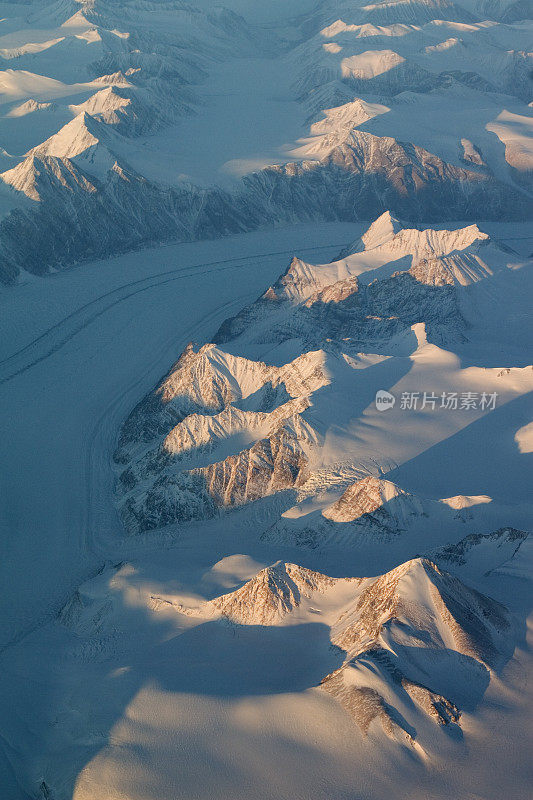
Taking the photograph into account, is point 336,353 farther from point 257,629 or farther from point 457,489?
point 257,629

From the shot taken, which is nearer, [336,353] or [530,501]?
[530,501]

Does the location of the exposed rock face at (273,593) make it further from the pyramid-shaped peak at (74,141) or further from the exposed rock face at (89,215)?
the pyramid-shaped peak at (74,141)

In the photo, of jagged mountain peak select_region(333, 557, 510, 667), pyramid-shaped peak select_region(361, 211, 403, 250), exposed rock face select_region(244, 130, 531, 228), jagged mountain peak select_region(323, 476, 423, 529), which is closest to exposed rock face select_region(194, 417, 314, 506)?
jagged mountain peak select_region(323, 476, 423, 529)

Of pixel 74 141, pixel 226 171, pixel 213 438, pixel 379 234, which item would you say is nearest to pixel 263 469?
pixel 213 438

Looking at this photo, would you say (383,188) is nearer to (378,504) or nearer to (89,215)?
(89,215)

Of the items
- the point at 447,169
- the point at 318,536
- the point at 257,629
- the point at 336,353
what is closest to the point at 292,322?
the point at 336,353

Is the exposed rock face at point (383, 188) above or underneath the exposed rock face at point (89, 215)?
underneath

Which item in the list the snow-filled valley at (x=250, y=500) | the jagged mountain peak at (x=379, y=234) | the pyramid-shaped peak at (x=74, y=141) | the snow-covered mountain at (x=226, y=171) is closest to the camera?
the snow-filled valley at (x=250, y=500)

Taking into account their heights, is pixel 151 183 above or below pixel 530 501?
above

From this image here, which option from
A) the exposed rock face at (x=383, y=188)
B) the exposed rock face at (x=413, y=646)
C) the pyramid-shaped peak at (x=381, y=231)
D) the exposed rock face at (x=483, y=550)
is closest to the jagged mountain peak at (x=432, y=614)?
the exposed rock face at (x=413, y=646)
